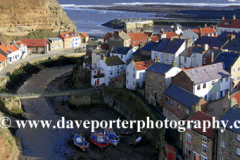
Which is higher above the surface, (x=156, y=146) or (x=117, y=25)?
(x=117, y=25)

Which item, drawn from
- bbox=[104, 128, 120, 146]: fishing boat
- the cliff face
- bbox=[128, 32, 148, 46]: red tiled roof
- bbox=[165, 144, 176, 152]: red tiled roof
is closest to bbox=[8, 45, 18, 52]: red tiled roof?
the cliff face

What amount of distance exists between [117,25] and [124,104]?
335 feet

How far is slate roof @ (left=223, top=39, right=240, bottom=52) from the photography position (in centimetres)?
4730

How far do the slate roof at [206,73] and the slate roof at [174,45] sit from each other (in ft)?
27.0

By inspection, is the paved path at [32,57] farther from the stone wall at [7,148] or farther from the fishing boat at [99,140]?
the fishing boat at [99,140]

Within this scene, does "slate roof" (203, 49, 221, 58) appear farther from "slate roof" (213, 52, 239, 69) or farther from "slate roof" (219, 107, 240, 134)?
"slate roof" (219, 107, 240, 134)

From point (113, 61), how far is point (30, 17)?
52.4m

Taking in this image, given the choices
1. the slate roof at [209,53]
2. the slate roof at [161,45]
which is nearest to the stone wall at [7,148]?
the slate roof at [161,45]

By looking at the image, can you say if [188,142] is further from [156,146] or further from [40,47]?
[40,47]

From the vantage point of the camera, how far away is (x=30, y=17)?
309ft

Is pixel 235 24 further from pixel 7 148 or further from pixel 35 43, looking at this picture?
pixel 7 148

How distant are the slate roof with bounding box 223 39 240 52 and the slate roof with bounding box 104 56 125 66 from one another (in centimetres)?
1644

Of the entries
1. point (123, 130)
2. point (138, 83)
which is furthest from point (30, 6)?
point (123, 130)

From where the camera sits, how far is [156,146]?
33.2 metres
